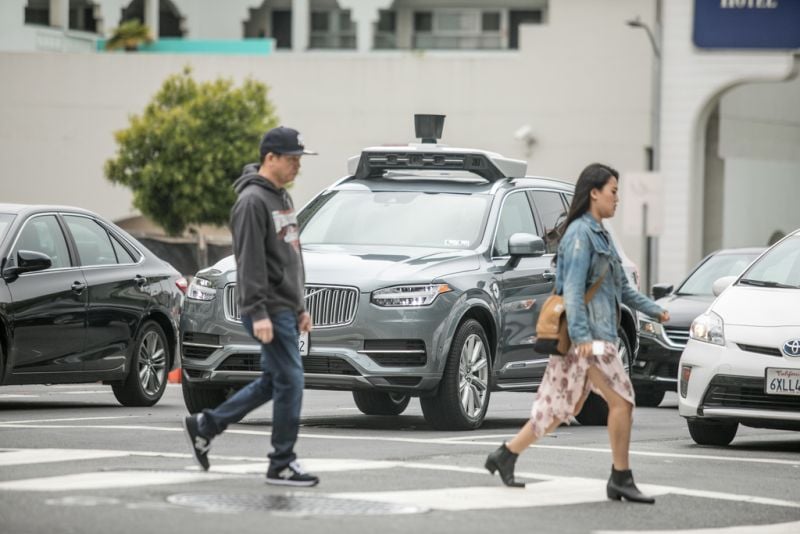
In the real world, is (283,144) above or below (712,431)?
above

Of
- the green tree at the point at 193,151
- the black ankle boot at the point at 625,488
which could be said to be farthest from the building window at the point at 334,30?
the black ankle boot at the point at 625,488

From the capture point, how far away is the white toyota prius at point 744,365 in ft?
40.8

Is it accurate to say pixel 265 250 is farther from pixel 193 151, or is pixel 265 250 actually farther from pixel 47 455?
pixel 193 151

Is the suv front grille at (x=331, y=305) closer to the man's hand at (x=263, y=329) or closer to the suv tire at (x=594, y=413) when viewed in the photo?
the suv tire at (x=594, y=413)

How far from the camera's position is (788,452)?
12.8m

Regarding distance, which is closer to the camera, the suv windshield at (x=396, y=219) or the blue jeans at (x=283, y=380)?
the blue jeans at (x=283, y=380)

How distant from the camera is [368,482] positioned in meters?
9.17

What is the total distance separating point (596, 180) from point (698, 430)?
13.6 ft

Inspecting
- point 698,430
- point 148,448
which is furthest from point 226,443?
point 698,430

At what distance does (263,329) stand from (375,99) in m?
43.6

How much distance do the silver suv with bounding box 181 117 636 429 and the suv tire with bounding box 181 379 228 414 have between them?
11 millimetres

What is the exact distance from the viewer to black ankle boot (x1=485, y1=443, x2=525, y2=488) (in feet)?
30.3

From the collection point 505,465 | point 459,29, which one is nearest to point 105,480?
point 505,465

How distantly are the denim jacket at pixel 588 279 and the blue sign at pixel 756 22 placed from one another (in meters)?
34.5
